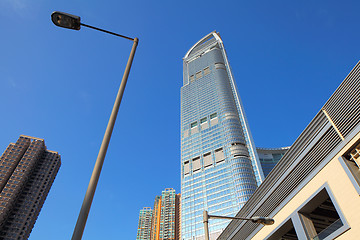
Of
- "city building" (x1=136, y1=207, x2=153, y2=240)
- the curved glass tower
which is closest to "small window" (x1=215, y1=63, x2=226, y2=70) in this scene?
the curved glass tower

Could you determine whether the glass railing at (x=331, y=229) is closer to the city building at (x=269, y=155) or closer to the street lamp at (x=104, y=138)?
the street lamp at (x=104, y=138)

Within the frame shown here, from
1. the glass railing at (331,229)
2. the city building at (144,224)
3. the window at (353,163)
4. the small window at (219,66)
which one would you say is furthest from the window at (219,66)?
the glass railing at (331,229)

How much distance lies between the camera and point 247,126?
436 ft

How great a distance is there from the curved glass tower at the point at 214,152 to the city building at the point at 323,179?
83.4 metres

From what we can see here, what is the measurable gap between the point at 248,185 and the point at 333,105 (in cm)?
9454

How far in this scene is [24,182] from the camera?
9512 cm

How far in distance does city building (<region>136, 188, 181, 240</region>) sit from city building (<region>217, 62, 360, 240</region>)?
112581 mm

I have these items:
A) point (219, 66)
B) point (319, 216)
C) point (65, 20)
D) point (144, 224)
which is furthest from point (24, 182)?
point (219, 66)

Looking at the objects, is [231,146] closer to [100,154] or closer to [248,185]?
[248,185]

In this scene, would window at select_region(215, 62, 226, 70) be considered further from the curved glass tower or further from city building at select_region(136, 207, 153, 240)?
city building at select_region(136, 207, 153, 240)

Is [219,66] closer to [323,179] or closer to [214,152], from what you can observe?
[214,152]

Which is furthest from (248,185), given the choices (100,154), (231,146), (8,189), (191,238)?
(100,154)

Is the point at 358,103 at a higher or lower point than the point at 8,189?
lower

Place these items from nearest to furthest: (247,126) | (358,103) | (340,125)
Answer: (358,103) → (340,125) → (247,126)
